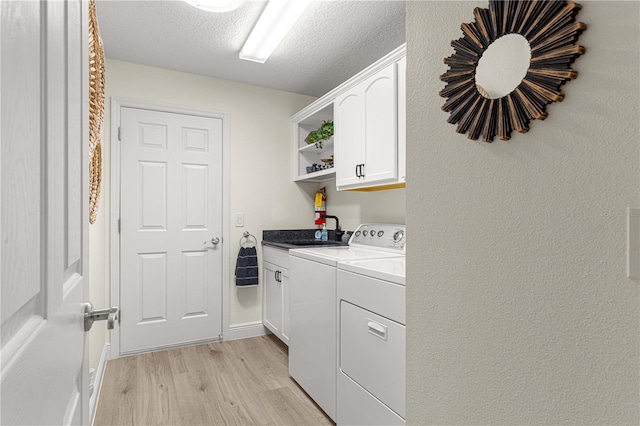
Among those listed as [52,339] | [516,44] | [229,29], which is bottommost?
[52,339]

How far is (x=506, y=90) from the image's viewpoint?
0.83m

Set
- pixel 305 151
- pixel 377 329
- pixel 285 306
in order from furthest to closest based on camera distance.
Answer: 1. pixel 305 151
2. pixel 285 306
3. pixel 377 329

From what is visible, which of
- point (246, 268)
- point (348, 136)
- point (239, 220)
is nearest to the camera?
point (348, 136)

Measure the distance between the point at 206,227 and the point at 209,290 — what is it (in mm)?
565

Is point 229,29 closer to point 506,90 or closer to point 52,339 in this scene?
point 506,90

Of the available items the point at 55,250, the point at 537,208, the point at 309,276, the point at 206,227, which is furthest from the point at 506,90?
the point at 206,227

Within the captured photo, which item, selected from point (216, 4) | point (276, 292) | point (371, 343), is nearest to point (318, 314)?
point (371, 343)

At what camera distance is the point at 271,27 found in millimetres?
2275

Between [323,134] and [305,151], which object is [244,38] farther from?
[305,151]

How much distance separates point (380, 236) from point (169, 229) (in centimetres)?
178

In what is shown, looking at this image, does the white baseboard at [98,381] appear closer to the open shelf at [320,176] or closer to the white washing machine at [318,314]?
the white washing machine at [318,314]

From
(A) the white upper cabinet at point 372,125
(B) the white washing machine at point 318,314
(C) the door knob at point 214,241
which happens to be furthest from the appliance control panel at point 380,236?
(C) the door knob at point 214,241

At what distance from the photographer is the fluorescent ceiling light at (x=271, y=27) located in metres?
2.03

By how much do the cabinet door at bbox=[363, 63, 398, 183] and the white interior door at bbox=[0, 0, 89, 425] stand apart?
5.57 feet
